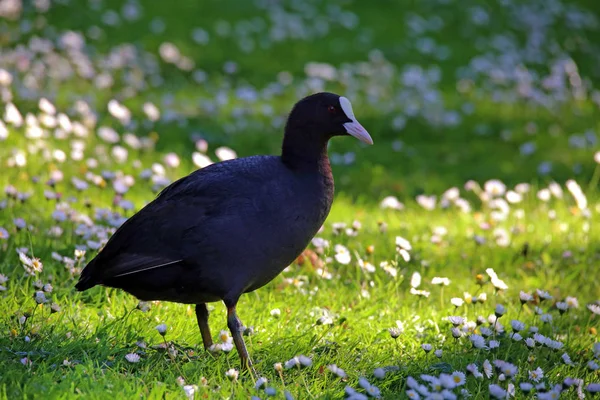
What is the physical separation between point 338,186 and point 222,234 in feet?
12.5

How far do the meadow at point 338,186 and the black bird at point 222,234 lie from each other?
25cm

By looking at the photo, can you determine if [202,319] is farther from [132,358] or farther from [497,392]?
[497,392]

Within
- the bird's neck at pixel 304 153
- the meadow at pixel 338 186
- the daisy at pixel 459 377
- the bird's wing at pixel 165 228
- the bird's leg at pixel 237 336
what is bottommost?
the meadow at pixel 338 186

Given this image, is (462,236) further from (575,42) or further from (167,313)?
(575,42)

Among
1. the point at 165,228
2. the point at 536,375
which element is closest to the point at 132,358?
the point at 165,228

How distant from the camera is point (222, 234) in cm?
406

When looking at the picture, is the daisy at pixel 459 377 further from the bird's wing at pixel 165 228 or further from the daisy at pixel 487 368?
the bird's wing at pixel 165 228

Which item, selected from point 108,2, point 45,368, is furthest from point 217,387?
point 108,2

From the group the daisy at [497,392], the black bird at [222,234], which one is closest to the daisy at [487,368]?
the daisy at [497,392]

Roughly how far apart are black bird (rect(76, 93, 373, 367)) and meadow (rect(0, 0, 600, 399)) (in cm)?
25

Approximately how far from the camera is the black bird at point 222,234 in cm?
406

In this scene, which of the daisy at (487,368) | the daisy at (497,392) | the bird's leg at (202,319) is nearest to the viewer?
the daisy at (497,392)

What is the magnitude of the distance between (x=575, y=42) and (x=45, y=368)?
11.2 meters

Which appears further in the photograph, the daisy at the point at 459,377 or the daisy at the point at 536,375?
the daisy at the point at 536,375
